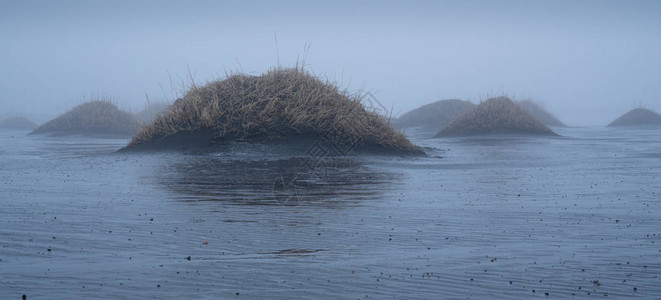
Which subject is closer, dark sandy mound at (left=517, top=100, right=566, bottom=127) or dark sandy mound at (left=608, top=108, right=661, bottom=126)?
dark sandy mound at (left=608, top=108, right=661, bottom=126)

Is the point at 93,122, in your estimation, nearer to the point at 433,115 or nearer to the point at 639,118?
the point at 433,115

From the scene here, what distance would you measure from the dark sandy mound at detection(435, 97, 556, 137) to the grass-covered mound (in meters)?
12.5

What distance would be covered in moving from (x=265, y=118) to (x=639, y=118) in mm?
36498

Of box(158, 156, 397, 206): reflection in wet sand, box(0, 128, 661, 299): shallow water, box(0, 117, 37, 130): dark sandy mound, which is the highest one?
box(0, 117, 37, 130): dark sandy mound

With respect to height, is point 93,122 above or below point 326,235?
above

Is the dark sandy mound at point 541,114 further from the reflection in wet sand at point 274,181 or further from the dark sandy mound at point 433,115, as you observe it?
the reflection in wet sand at point 274,181

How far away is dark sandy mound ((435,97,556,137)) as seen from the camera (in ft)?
89.7

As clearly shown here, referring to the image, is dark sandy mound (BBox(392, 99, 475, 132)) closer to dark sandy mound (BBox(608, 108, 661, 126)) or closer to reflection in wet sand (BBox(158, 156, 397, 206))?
dark sandy mound (BBox(608, 108, 661, 126))

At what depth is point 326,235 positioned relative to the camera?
5.81 metres

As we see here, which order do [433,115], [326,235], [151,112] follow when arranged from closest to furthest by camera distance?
[326,235] < [151,112] < [433,115]

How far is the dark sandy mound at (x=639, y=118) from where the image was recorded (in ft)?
141

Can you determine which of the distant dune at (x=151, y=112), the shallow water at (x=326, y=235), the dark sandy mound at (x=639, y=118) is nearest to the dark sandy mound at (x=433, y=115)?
Answer: the dark sandy mound at (x=639, y=118)

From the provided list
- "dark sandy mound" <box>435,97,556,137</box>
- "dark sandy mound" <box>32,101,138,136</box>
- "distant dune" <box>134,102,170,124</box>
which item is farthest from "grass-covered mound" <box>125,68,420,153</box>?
"dark sandy mound" <box>32,101,138,136</box>

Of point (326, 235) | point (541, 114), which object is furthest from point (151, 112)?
point (326, 235)
